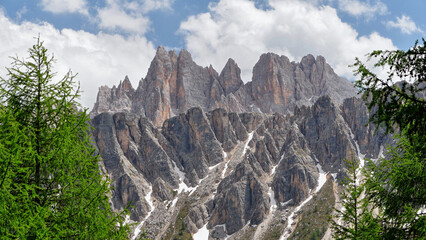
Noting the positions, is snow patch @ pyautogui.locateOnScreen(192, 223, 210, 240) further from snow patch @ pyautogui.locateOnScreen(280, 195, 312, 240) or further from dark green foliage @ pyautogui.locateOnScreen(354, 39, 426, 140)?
dark green foliage @ pyautogui.locateOnScreen(354, 39, 426, 140)

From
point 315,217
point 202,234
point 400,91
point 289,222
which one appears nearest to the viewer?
point 400,91

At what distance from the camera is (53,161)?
1002 centimetres

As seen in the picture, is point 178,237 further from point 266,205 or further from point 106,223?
point 106,223

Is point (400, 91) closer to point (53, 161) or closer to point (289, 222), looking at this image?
point (53, 161)

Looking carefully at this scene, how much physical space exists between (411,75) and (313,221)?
18011cm

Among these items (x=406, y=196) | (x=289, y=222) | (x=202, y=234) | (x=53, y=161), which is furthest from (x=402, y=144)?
(x=202, y=234)

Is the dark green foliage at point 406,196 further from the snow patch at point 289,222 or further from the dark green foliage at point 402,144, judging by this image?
the snow patch at point 289,222

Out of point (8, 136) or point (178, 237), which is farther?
point (178, 237)

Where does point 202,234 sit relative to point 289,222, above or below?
below

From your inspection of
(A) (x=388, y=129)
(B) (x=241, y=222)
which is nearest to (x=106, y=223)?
(A) (x=388, y=129)

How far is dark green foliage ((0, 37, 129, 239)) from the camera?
9.42 meters

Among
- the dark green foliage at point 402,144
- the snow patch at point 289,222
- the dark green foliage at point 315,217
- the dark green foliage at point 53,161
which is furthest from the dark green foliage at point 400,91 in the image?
the snow patch at point 289,222

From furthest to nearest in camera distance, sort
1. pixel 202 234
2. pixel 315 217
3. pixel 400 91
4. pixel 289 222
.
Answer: pixel 202 234
pixel 289 222
pixel 315 217
pixel 400 91

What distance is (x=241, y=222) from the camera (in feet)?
643
